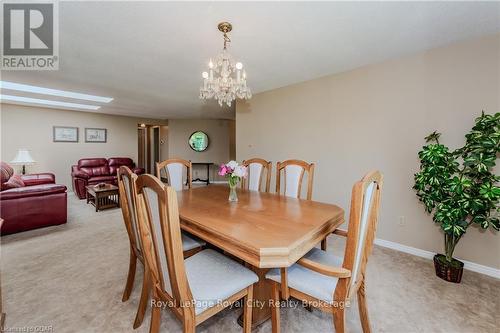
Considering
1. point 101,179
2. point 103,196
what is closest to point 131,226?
point 103,196

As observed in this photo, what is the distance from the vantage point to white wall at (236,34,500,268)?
2195 millimetres

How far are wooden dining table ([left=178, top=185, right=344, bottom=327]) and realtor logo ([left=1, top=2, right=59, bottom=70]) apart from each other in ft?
6.37

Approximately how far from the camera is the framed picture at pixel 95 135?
6.21m

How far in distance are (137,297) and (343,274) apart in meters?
1.69

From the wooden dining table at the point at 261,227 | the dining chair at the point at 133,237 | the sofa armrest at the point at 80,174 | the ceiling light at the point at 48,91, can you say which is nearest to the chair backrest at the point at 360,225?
the wooden dining table at the point at 261,227

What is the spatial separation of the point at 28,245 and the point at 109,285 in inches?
68.4

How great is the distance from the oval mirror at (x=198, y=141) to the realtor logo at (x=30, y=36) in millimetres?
5161

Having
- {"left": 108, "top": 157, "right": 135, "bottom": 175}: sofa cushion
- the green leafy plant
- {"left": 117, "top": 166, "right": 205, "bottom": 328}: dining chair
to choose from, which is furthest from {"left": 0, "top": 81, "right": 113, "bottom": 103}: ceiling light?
the green leafy plant

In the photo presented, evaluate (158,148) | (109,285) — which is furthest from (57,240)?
(158,148)

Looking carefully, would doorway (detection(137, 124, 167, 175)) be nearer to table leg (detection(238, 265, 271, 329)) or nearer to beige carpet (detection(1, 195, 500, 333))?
beige carpet (detection(1, 195, 500, 333))

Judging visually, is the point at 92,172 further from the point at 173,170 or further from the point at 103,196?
the point at 173,170

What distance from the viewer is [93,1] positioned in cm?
163

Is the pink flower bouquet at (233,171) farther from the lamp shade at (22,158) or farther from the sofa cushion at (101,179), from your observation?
the lamp shade at (22,158)

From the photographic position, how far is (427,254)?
2475mm
